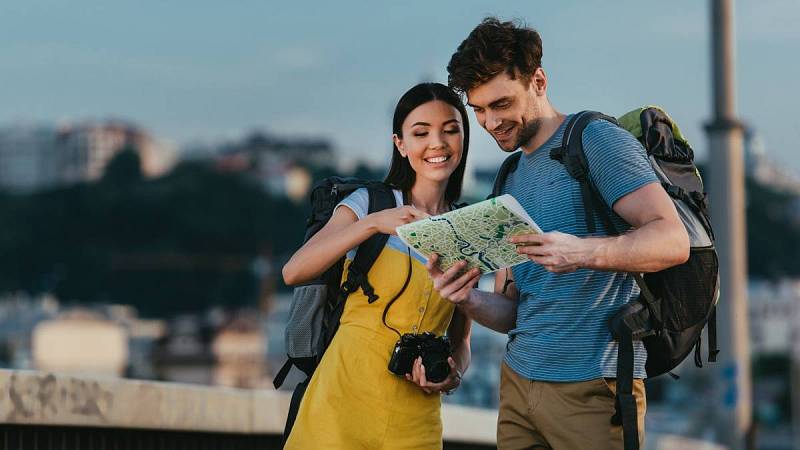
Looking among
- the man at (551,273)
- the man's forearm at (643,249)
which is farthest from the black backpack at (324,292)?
the man's forearm at (643,249)

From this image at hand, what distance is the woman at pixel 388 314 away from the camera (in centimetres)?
421

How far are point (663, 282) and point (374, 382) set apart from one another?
2.96 feet

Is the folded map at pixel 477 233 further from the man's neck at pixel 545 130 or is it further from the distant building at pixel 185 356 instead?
the distant building at pixel 185 356

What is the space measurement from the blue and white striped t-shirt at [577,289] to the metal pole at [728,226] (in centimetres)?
1337

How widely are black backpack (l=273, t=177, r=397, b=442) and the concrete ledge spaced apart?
83cm

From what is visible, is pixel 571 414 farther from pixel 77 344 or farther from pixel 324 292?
pixel 77 344

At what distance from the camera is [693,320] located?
3744 millimetres

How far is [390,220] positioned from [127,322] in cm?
15056

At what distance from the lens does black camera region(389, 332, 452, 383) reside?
4207 millimetres

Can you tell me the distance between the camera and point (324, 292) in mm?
4344

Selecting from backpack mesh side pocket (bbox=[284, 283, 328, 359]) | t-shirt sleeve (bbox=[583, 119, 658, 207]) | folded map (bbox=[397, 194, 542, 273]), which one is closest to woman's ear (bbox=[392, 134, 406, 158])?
backpack mesh side pocket (bbox=[284, 283, 328, 359])

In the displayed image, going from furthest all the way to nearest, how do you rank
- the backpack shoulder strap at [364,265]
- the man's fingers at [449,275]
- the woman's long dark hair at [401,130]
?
the woman's long dark hair at [401,130]
the backpack shoulder strap at [364,265]
the man's fingers at [449,275]

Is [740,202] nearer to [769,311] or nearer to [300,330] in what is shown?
[300,330]

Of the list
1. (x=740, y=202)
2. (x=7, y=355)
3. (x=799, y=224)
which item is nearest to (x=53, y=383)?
(x=740, y=202)
